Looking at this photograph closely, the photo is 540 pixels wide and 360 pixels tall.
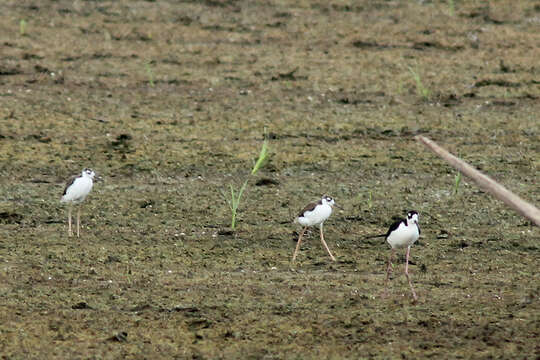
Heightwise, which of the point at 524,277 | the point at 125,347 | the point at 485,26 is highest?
the point at 485,26

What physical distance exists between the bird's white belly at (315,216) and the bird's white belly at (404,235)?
0.43 m

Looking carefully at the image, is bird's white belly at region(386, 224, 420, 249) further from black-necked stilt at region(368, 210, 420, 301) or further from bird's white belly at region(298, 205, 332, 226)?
bird's white belly at region(298, 205, 332, 226)

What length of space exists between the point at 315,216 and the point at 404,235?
0.53 meters

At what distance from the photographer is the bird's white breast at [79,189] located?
5.00 meters

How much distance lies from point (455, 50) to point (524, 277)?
381 centimetres

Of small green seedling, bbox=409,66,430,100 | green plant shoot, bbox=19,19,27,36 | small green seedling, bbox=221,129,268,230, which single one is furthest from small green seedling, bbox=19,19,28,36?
small green seedling, bbox=409,66,430,100

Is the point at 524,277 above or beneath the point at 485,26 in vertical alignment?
beneath

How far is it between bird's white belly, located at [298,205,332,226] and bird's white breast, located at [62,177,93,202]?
3.63 feet

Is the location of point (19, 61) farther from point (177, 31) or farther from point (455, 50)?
point (455, 50)

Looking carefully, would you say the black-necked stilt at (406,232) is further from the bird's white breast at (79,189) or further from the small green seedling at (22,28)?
the small green seedling at (22,28)

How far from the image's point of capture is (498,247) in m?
4.99

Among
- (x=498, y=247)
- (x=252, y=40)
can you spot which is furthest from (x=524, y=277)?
(x=252, y=40)

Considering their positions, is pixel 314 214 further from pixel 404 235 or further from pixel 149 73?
pixel 149 73

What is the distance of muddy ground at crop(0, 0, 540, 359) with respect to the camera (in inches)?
157
